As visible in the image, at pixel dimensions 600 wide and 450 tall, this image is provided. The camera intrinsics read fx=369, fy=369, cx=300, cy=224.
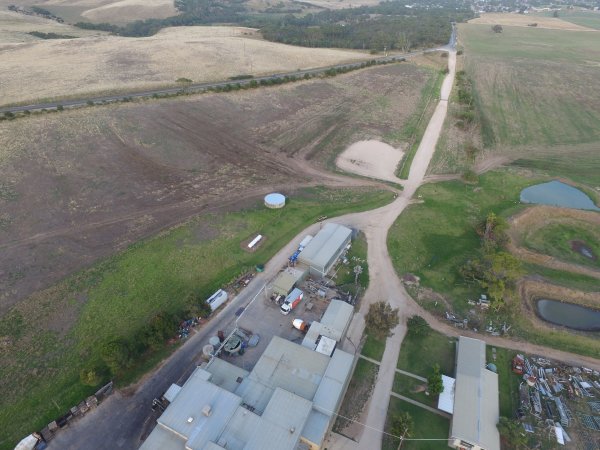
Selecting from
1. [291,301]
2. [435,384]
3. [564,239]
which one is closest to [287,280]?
[291,301]

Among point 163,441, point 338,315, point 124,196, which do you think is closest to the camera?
point 163,441

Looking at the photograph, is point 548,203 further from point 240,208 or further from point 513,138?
point 240,208

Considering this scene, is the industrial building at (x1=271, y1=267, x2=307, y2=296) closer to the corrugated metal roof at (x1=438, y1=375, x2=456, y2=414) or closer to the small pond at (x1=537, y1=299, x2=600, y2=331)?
the corrugated metal roof at (x1=438, y1=375, x2=456, y2=414)

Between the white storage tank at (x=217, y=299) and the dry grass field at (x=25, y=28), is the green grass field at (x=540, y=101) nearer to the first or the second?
the white storage tank at (x=217, y=299)

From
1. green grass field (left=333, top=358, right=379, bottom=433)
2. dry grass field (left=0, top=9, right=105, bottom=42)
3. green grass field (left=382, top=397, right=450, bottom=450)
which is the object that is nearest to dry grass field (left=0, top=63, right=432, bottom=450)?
green grass field (left=333, top=358, right=379, bottom=433)

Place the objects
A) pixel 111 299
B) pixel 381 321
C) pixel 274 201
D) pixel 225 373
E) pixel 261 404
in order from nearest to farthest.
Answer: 1. pixel 261 404
2. pixel 225 373
3. pixel 381 321
4. pixel 111 299
5. pixel 274 201

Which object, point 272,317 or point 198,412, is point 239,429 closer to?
point 198,412

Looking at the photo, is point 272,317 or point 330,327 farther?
point 272,317
